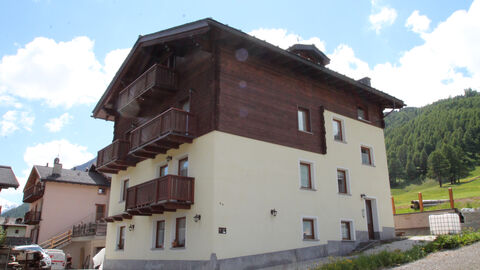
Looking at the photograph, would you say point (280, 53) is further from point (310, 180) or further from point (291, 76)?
point (310, 180)

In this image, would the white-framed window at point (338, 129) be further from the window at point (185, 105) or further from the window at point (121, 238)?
the window at point (121, 238)

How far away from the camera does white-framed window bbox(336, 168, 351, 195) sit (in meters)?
21.0

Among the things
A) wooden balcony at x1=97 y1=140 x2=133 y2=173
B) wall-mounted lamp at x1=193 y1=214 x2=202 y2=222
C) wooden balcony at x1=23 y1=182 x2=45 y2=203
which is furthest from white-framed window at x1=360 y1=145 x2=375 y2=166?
wooden balcony at x1=23 y1=182 x2=45 y2=203

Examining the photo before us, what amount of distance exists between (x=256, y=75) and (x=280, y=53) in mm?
1515

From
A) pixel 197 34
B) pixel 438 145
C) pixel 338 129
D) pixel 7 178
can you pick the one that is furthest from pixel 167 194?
pixel 438 145

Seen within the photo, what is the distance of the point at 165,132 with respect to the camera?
1694 cm

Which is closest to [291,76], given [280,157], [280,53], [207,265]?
[280,53]

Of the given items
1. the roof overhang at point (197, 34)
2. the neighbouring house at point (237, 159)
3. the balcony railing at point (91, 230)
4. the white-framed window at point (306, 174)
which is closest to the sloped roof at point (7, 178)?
the balcony railing at point (91, 230)

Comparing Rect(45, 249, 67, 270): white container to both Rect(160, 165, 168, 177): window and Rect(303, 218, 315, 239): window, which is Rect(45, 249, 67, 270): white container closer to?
Rect(160, 165, 168, 177): window

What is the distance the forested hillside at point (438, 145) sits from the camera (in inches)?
4439

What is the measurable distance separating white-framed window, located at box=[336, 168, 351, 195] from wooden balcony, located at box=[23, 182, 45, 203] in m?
32.0

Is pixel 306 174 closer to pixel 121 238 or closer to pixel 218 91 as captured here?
pixel 218 91

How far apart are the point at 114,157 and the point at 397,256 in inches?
594

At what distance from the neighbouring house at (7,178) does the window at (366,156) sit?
78.5ft
